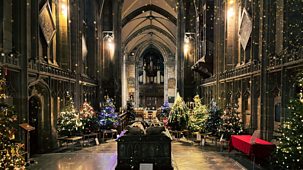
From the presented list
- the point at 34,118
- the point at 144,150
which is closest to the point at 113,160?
the point at 144,150

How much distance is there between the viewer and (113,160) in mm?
10250

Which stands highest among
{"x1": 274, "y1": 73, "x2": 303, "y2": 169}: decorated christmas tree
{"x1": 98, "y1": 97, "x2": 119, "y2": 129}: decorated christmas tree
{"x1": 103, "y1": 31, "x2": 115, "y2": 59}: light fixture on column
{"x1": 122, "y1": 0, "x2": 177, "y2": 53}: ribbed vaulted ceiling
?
{"x1": 122, "y1": 0, "x2": 177, "y2": 53}: ribbed vaulted ceiling

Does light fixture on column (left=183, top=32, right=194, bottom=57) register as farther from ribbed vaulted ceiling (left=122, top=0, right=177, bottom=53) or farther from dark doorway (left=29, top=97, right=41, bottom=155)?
dark doorway (left=29, top=97, right=41, bottom=155)

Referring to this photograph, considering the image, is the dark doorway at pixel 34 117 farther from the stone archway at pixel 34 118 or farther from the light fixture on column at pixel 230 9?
the light fixture on column at pixel 230 9

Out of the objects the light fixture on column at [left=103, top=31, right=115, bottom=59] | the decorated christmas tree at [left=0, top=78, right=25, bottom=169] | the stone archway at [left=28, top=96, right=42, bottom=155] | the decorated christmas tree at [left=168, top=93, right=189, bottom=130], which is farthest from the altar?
the light fixture on column at [left=103, top=31, right=115, bottom=59]

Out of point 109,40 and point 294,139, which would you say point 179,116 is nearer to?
point 294,139

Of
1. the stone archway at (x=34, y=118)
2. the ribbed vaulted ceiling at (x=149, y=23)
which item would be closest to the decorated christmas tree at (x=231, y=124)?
the stone archway at (x=34, y=118)

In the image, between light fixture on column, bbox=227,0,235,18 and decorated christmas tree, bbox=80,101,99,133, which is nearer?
decorated christmas tree, bbox=80,101,99,133

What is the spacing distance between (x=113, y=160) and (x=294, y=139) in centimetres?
608

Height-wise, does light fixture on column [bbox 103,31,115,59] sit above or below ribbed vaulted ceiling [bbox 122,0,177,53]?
below

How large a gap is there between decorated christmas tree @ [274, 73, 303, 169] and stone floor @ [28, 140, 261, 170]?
2435 mm

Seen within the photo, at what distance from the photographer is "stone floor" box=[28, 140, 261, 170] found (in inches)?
362

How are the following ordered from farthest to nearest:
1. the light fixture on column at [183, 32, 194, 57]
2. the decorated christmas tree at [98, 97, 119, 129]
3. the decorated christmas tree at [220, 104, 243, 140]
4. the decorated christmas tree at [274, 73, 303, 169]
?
the light fixture on column at [183, 32, 194, 57] < the decorated christmas tree at [98, 97, 119, 129] < the decorated christmas tree at [220, 104, 243, 140] < the decorated christmas tree at [274, 73, 303, 169]

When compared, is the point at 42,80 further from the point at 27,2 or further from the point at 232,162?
the point at 232,162
